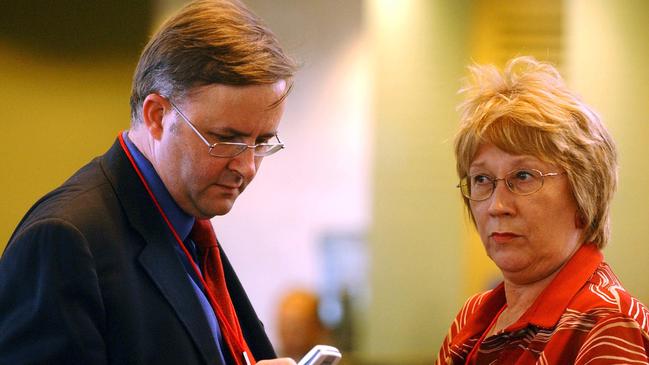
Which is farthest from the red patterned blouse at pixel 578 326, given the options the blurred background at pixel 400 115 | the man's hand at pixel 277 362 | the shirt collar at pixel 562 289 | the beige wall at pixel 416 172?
the beige wall at pixel 416 172

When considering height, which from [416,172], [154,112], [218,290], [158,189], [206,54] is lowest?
[416,172]

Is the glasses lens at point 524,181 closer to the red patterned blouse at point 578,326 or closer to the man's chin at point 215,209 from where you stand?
the red patterned blouse at point 578,326

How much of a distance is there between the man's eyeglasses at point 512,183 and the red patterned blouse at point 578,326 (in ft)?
0.54

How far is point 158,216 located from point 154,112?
199 millimetres

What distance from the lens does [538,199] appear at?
A: 1.96 meters

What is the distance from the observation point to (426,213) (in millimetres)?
4898

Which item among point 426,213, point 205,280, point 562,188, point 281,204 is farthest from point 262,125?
point 281,204

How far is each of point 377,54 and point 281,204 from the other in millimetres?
1520

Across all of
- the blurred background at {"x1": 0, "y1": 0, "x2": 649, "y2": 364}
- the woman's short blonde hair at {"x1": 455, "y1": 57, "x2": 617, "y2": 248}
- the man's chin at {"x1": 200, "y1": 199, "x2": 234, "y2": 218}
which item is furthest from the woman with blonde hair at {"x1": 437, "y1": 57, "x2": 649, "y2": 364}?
the blurred background at {"x1": 0, "y1": 0, "x2": 649, "y2": 364}

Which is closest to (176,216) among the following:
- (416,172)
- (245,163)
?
(245,163)

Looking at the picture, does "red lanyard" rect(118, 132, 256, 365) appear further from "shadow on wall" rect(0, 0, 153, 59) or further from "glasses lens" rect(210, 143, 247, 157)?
"shadow on wall" rect(0, 0, 153, 59)

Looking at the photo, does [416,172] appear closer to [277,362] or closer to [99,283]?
[277,362]

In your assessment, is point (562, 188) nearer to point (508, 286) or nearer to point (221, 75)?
point (508, 286)

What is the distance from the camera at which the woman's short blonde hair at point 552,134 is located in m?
1.94
